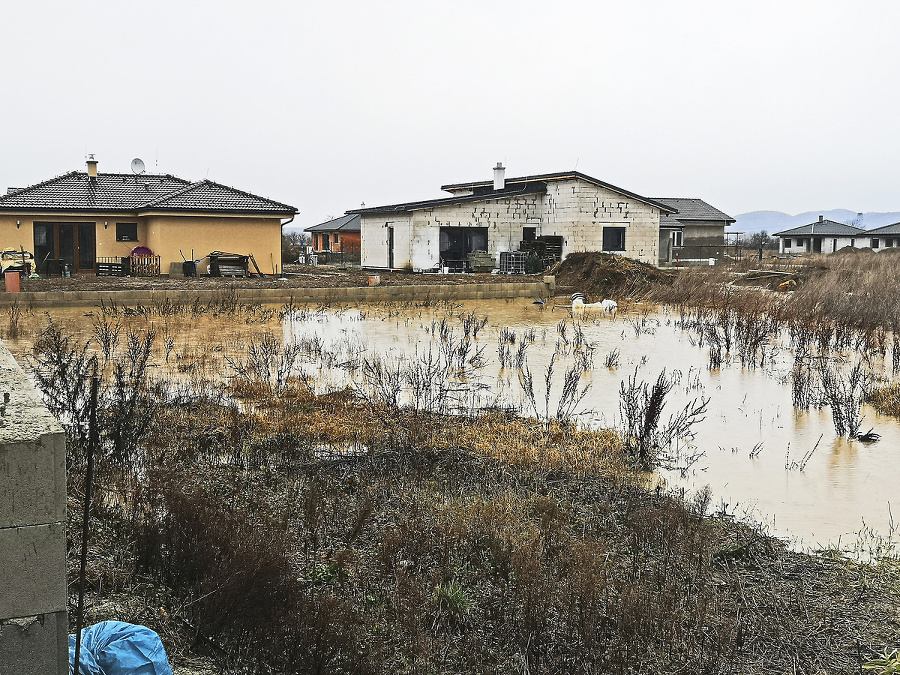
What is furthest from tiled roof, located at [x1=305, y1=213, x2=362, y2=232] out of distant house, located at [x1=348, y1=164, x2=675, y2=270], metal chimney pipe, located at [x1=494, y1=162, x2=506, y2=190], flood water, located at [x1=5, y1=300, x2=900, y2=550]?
flood water, located at [x1=5, y1=300, x2=900, y2=550]

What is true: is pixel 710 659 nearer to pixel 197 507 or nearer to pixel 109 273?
pixel 197 507

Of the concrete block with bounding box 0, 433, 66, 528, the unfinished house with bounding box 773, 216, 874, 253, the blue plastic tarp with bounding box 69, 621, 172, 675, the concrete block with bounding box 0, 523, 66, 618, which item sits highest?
the unfinished house with bounding box 773, 216, 874, 253

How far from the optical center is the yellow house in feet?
96.8

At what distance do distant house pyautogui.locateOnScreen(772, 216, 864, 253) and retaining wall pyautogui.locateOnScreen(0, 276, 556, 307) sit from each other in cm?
4954

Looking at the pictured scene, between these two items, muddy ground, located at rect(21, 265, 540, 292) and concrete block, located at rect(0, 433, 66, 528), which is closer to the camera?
concrete block, located at rect(0, 433, 66, 528)

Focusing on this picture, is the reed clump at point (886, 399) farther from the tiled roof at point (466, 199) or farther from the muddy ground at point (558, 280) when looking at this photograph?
the tiled roof at point (466, 199)

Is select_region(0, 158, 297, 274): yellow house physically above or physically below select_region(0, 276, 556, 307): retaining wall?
above

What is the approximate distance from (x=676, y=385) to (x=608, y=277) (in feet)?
54.0

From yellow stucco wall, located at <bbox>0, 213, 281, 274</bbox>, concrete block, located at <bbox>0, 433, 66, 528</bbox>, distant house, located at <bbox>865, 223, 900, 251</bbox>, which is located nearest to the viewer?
concrete block, located at <bbox>0, 433, 66, 528</bbox>

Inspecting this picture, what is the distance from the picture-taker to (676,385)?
1203 centimetres

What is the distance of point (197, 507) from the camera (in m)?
5.14

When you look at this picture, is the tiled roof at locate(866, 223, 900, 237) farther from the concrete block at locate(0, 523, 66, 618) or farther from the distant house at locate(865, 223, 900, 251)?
Answer: the concrete block at locate(0, 523, 66, 618)

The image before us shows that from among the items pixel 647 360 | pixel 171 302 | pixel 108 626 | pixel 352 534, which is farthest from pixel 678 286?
pixel 108 626

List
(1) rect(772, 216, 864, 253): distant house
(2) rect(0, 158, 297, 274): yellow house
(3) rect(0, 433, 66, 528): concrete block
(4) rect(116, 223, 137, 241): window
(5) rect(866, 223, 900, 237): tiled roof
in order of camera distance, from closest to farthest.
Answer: (3) rect(0, 433, 66, 528): concrete block < (2) rect(0, 158, 297, 274): yellow house < (4) rect(116, 223, 137, 241): window < (5) rect(866, 223, 900, 237): tiled roof < (1) rect(772, 216, 864, 253): distant house
